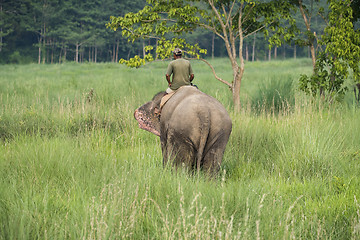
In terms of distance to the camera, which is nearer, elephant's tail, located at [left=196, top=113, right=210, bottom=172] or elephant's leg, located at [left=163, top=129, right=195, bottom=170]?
elephant's tail, located at [left=196, top=113, right=210, bottom=172]

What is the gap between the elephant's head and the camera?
6238 mm

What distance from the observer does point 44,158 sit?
5547mm

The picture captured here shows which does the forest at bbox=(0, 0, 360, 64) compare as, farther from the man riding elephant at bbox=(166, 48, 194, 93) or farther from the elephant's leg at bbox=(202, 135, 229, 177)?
the elephant's leg at bbox=(202, 135, 229, 177)

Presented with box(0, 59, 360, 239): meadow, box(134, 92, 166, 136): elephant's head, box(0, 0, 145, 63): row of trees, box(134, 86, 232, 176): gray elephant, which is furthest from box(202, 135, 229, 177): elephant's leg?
box(0, 0, 145, 63): row of trees

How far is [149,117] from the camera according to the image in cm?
628

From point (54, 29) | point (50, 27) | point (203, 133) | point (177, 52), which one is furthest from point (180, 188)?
point (54, 29)

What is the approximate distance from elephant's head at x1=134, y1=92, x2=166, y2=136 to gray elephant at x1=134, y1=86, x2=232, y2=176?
92 centimetres

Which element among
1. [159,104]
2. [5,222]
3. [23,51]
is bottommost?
[5,222]

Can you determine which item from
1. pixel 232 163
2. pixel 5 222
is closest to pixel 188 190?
pixel 5 222

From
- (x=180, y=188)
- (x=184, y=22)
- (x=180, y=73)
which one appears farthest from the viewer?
(x=184, y=22)

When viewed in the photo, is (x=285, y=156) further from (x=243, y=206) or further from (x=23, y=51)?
(x=23, y=51)

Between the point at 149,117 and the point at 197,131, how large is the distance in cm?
162

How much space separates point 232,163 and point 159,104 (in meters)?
1.56

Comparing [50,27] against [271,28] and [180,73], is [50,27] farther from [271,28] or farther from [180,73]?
[180,73]
